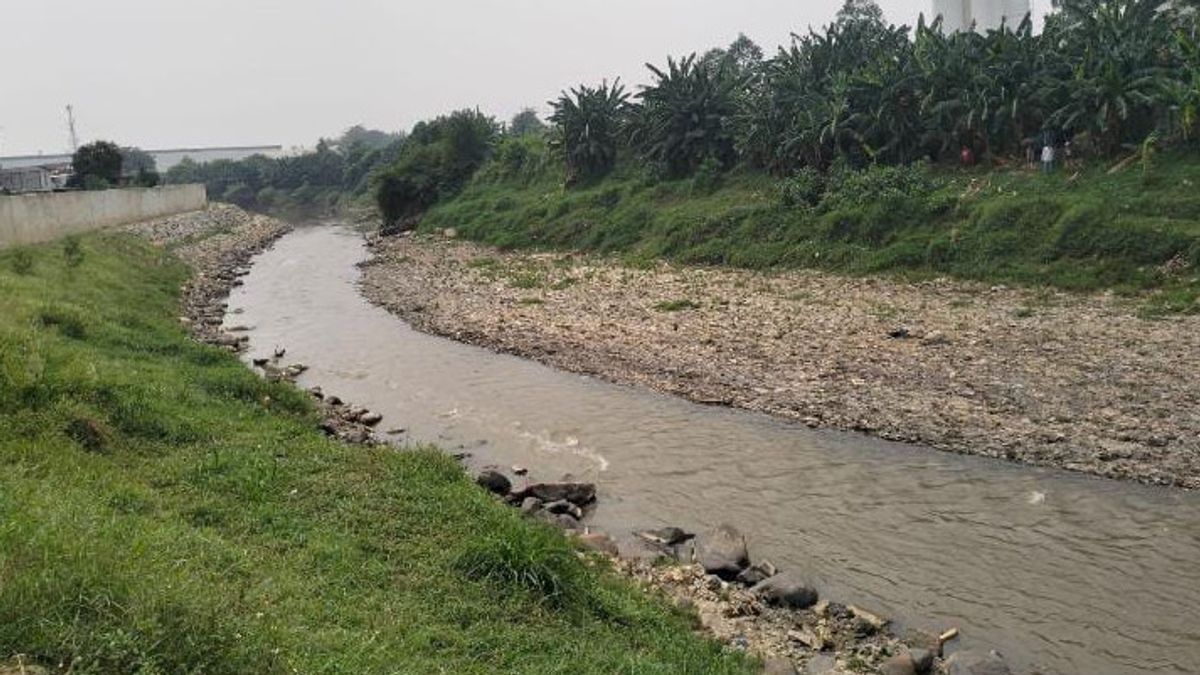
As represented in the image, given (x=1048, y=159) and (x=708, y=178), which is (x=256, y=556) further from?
(x=708, y=178)

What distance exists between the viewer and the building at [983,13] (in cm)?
5338

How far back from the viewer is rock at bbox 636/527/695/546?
36.1 feet

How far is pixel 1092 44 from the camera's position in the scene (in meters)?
31.0

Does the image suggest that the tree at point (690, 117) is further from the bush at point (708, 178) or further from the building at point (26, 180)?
the building at point (26, 180)

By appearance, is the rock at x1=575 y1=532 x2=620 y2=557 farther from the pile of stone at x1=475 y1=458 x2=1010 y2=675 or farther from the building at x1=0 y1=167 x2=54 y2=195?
the building at x1=0 y1=167 x2=54 y2=195

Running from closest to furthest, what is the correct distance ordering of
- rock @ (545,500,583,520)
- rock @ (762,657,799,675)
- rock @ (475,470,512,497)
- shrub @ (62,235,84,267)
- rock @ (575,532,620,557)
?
rock @ (762,657,799,675), rock @ (575,532,620,557), rock @ (545,500,583,520), rock @ (475,470,512,497), shrub @ (62,235,84,267)

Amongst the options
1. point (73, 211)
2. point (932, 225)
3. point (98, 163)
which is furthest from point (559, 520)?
point (98, 163)

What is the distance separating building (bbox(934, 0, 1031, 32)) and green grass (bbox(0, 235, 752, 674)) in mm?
52257

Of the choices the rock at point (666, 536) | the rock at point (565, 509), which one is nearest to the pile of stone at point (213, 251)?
the rock at point (565, 509)

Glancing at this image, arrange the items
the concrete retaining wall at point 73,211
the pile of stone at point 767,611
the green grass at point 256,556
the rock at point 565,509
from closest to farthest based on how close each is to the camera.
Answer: the green grass at point 256,556 < the pile of stone at point 767,611 < the rock at point 565,509 < the concrete retaining wall at point 73,211

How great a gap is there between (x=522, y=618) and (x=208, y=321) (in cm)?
2337

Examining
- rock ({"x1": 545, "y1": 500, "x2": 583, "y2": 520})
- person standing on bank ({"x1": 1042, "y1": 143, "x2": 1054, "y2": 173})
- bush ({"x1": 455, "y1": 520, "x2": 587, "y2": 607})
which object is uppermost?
person standing on bank ({"x1": 1042, "y1": 143, "x2": 1054, "y2": 173})

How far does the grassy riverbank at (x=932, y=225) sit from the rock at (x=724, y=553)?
15.4 metres

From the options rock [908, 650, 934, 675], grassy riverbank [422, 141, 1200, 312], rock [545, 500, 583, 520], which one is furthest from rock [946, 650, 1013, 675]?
grassy riverbank [422, 141, 1200, 312]
